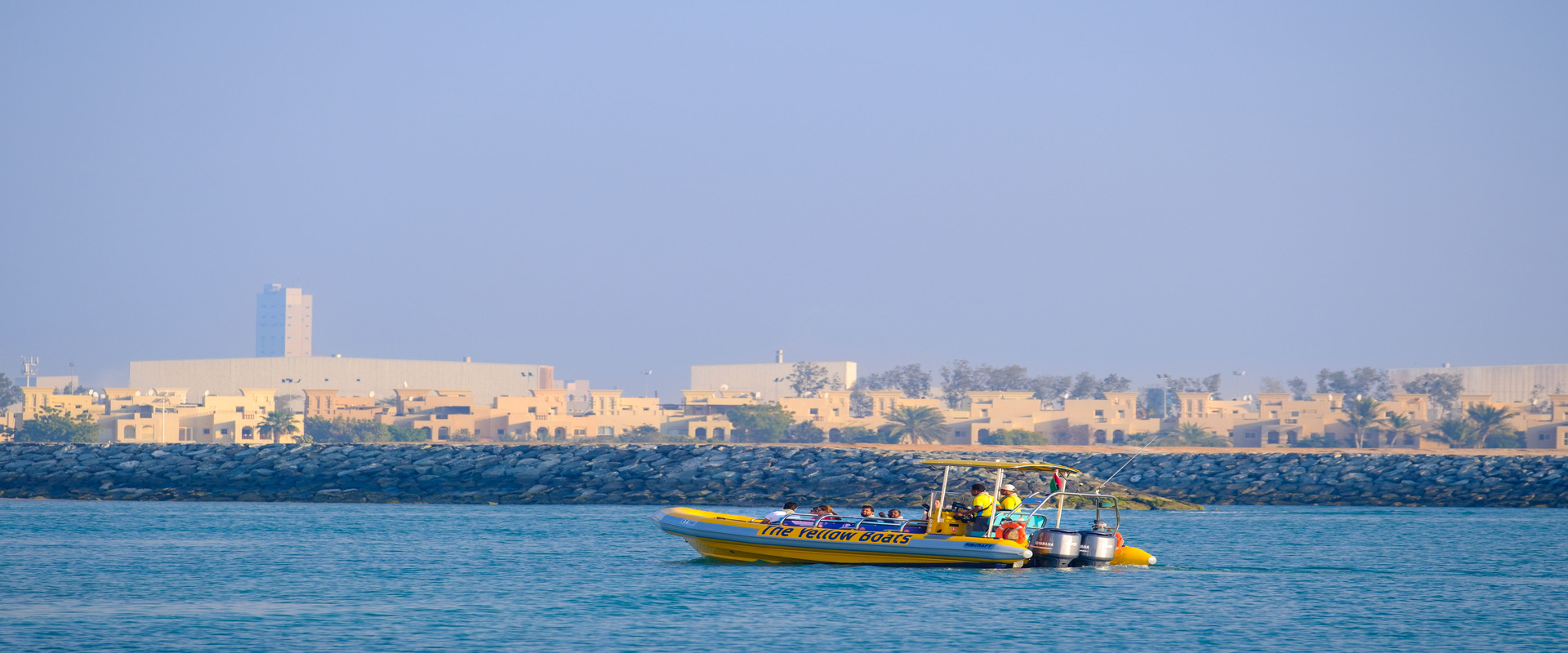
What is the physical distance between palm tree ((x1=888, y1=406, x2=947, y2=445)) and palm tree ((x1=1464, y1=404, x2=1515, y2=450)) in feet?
119

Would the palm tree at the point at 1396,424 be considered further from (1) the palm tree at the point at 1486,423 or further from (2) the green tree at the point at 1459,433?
(1) the palm tree at the point at 1486,423

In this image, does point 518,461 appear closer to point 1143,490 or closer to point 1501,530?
point 1143,490

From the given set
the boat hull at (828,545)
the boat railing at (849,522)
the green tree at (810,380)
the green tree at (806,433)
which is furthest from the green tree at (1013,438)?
the boat railing at (849,522)

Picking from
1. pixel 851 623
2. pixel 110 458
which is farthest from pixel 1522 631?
pixel 110 458

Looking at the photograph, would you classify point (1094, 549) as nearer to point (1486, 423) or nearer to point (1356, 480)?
point (1356, 480)

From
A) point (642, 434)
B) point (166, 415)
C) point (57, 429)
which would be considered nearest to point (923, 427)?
point (642, 434)

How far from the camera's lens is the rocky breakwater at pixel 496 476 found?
176ft

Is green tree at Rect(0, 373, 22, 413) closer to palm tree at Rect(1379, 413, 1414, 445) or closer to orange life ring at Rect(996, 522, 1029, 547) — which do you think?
palm tree at Rect(1379, 413, 1414, 445)

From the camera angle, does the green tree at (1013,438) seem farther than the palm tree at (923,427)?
No

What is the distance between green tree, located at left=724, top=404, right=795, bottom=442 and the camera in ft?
361

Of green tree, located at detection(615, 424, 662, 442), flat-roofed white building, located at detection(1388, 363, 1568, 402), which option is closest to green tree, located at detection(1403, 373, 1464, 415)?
flat-roofed white building, located at detection(1388, 363, 1568, 402)

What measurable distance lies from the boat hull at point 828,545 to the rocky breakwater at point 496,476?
22.6m

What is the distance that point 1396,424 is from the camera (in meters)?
104

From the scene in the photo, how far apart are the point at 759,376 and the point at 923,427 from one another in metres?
56.8
